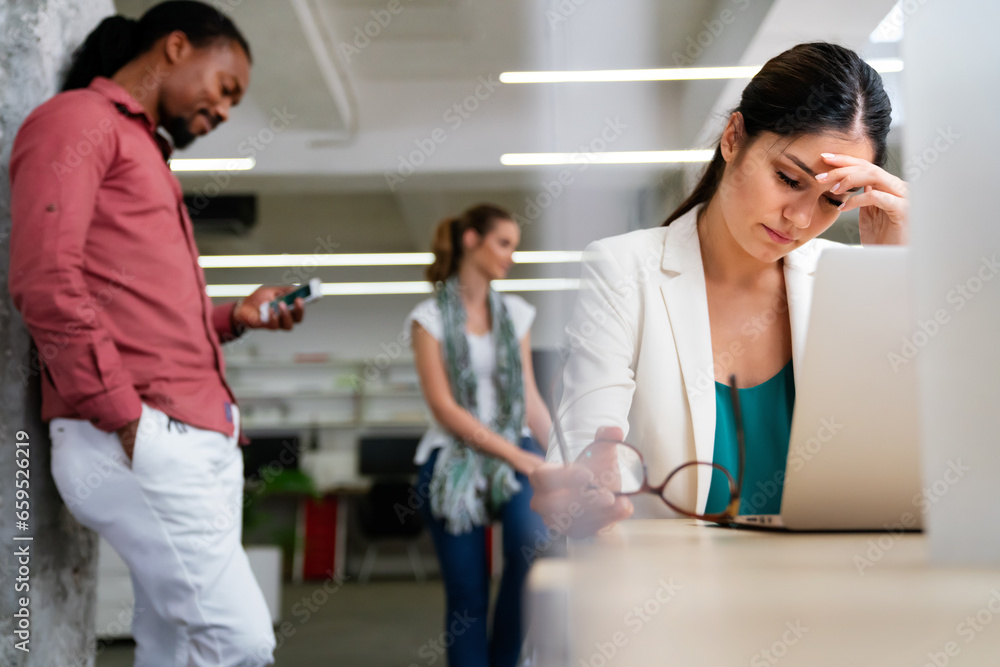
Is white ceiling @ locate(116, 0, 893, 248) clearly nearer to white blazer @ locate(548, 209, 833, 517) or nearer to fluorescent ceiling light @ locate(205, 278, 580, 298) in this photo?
white blazer @ locate(548, 209, 833, 517)

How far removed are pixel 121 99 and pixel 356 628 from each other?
9.67 feet

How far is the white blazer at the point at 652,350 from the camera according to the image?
2.09 feet

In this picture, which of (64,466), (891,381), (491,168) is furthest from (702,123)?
(491,168)

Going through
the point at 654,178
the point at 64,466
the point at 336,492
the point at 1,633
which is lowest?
the point at 336,492

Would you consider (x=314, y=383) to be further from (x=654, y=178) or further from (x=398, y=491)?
(x=654, y=178)

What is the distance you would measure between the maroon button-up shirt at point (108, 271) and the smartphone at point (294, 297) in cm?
16

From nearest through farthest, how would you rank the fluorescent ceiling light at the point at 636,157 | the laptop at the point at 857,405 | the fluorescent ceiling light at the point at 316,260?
the laptop at the point at 857,405 → the fluorescent ceiling light at the point at 636,157 → the fluorescent ceiling light at the point at 316,260

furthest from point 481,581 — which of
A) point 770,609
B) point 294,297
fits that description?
point 770,609

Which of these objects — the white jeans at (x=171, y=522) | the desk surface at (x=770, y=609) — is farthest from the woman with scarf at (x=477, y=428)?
the desk surface at (x=770, y=609)

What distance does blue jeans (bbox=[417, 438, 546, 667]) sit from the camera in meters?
1.67

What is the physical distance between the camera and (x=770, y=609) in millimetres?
271

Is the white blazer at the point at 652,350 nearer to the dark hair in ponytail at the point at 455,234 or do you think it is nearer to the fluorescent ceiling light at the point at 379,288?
the dark hair in ponytail at the point at 455,234

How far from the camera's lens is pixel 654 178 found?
72 centimetres

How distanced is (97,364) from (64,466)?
177mm
